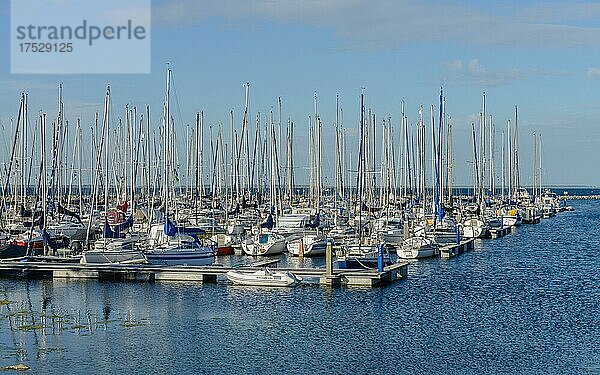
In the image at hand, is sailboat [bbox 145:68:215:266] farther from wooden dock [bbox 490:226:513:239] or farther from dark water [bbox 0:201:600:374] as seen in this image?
wooden dock [bbox 490:226:513:239]

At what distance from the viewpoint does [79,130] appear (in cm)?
7969

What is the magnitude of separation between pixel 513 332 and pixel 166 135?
31965 mm

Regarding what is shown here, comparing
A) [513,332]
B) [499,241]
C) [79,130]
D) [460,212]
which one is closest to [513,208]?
[460,212]

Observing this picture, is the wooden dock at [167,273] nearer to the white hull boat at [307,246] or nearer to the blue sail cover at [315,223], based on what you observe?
the white hull boat at [307,246]

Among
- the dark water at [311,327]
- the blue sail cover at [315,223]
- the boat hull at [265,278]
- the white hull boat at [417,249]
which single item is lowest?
the dark water at [311,327]

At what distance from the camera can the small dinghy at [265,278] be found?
42.3 metres

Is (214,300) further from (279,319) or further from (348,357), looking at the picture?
(348,357)

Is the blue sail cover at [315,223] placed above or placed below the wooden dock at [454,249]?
above

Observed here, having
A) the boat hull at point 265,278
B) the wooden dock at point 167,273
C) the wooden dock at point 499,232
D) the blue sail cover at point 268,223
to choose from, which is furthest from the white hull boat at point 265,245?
the wooden dock at point 499,232

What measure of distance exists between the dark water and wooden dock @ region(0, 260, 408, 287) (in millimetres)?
913

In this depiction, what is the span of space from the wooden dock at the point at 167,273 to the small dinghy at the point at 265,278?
2.57ft

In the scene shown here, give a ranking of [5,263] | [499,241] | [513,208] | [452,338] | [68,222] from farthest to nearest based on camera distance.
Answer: [513,208] < [499,241] < [68,222] < [5,263] < [452,338]

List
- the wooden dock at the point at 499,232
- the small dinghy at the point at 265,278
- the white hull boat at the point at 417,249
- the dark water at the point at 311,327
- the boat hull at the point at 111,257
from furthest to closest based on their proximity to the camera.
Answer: the wooden dock at the point at 499,232 < the white hull boat at the point at 417,249 < the boat hull at the point at 111,257 < the small dinghy at the point at 265,278 < the dark water at the point at 311,327

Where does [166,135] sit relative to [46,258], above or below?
above
